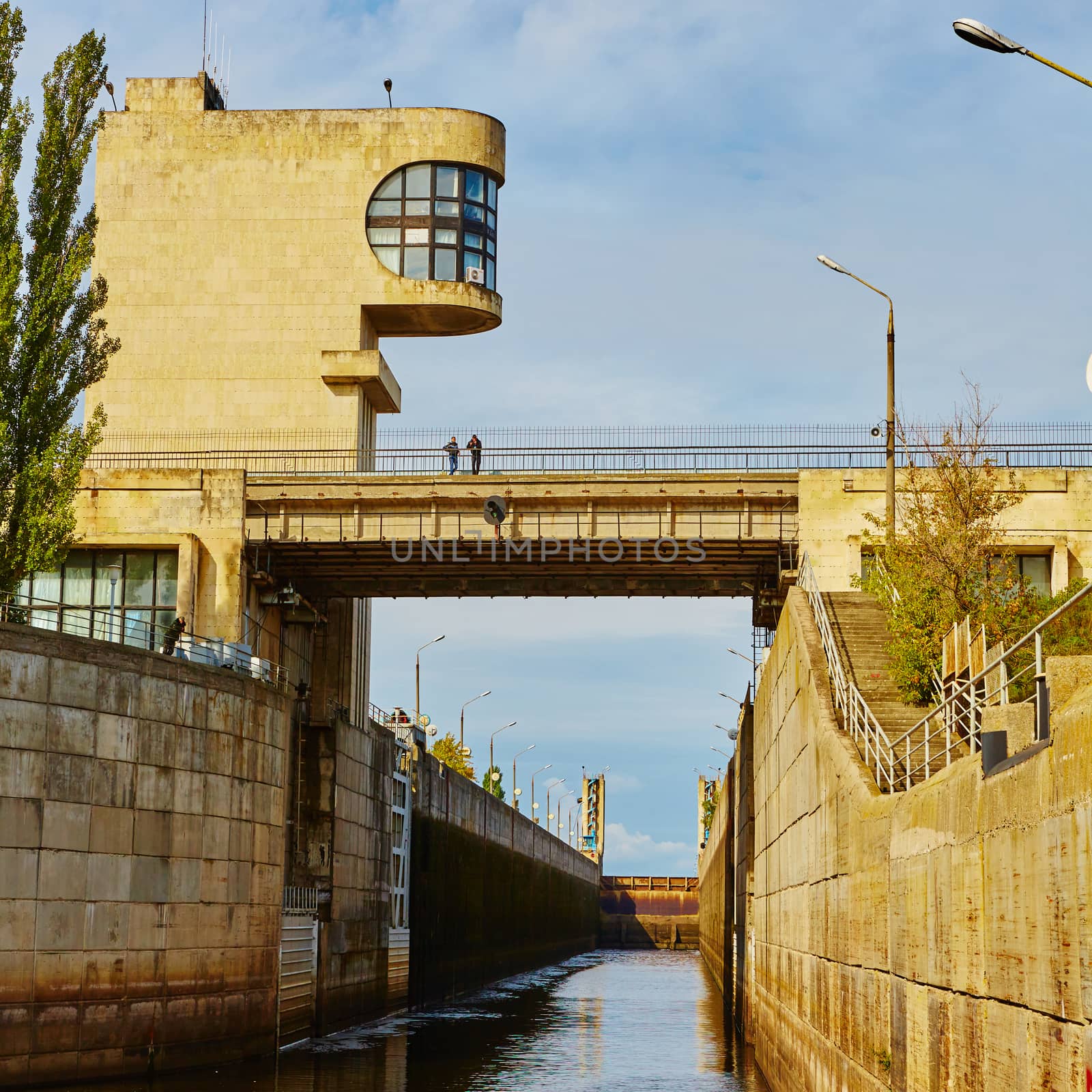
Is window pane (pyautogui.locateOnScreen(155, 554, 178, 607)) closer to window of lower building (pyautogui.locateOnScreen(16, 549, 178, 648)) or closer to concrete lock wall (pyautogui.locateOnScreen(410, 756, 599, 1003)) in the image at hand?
window of lower building (pyautogui.locateOnScreen(16, 549, 178, 648))

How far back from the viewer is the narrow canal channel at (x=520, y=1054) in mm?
28469

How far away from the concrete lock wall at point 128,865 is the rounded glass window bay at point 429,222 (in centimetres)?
2002

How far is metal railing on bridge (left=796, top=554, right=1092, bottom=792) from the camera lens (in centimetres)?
A: 1071

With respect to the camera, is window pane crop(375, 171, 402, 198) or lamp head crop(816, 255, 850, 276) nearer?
lamp head crop(816, 255, 850, 276)

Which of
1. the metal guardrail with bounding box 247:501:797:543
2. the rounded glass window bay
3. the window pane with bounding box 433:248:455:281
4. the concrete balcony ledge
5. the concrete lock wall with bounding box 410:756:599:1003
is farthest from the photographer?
the concrete lock wall with bounding box 410:756:599:1003

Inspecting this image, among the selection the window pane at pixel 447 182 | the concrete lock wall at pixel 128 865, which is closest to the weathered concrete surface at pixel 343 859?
the concrete lock wall at pixel 128 865

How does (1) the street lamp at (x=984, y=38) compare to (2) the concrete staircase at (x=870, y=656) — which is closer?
(1) the street lamp at (x=984, y=38)

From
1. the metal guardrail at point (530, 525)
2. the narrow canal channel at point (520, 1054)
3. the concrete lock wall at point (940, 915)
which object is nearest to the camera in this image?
the concrete lock wall at point (940, 915)

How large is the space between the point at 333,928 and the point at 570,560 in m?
11.8

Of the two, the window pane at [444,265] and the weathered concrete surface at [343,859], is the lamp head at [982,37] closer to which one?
the weathered concrete surface at [343,859]

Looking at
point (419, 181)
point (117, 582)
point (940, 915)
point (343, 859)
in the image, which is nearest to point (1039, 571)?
point (343, 859)

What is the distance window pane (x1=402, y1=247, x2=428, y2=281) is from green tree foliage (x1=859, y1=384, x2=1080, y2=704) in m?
17.6

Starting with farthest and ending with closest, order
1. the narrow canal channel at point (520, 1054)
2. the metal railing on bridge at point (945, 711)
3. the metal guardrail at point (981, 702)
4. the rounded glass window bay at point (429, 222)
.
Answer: the rounded glass window bay at point (429, 222) < the narrow canal channel at point (520, 1054) < the metal railing on bridge at point (945, 711) < the metal guardrail at point (981, 702)

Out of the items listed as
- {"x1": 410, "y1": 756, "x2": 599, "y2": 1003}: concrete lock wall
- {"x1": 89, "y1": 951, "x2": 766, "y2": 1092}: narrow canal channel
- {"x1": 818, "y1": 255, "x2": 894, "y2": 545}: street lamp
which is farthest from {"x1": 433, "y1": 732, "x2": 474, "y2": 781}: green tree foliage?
{"x1": 818, "y1": 255, "x2": 894, "y2": 545}: street lamp
